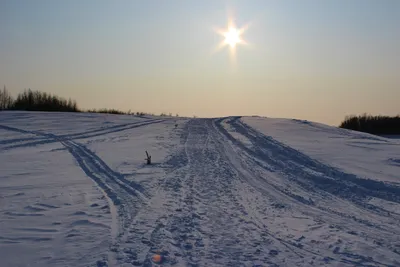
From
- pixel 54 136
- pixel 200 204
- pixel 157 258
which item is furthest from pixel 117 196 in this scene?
pixel 54 136

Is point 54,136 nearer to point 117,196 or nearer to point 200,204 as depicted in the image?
point 117,196

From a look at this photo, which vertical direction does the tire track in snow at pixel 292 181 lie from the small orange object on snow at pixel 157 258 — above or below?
above

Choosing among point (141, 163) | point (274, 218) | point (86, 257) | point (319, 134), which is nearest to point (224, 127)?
point (319, 134)

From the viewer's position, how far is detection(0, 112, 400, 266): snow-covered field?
5.32m

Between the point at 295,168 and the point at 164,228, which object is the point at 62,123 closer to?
the point at 295,168

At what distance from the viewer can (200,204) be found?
309 inches

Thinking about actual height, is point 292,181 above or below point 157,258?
above

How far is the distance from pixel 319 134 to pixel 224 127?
4.87 meters

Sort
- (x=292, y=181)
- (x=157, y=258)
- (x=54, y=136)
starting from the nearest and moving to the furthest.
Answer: (x=157, y=258)
(x=292, y=181)
(x=54, y=136)

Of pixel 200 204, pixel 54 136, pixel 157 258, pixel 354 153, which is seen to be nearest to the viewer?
pixel 157 258

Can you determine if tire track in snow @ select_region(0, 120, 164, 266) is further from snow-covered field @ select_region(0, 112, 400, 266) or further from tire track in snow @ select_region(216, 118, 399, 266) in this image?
tire track in snow @ select_region(216, 118, 399, 266)

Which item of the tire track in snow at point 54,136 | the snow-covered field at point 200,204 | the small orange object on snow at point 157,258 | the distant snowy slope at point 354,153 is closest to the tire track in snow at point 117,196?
the snow-covered field at point 200,204

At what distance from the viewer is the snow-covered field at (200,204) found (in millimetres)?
5316

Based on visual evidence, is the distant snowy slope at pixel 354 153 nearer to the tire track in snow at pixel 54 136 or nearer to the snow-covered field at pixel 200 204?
the snow-covered field at pixel 200 204
